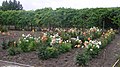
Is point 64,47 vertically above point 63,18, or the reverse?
point 64,47

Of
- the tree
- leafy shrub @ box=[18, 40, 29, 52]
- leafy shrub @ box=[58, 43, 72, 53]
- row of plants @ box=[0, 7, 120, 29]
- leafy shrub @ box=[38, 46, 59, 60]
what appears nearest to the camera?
leafy shrub @ box=[38, 46, 59, 60]

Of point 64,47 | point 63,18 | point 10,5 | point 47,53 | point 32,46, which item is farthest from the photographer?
point 10,5

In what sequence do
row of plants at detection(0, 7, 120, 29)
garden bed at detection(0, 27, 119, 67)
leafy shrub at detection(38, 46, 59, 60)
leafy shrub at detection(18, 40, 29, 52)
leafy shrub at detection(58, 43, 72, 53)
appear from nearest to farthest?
1. garden bed at detection(0, 27, 119, 67)
2. leafy shrub at detection(38, 46, 59, 60)
3. leafy shrub at detection(58, 43, 72, 53)
4. leafy shrub at detection(18, 40, 29, 52)
5. row of plants at detection(0, 7, 120, 29)

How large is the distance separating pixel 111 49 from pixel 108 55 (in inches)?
48.9

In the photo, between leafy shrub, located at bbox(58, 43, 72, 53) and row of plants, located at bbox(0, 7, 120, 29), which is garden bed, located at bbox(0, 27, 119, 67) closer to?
leafy shrub, located at bbox(58, 43, 72, 53)

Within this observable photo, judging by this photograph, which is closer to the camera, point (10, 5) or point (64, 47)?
point (64, 47)

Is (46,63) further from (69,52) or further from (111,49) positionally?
(111,49)

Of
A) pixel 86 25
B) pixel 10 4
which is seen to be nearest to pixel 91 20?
pixel 86 25

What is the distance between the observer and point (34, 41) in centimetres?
981

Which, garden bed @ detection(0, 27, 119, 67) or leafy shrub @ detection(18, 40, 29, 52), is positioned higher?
leafy shrub @ detection(18, 40, 29, 52)

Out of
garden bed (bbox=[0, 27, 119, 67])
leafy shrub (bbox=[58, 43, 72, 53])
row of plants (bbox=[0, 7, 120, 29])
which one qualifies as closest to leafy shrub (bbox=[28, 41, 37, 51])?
garden bed (bbox=[0, 27, 119, 67])

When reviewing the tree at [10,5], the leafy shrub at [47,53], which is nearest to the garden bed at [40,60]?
the leafy shrub at [47,53]

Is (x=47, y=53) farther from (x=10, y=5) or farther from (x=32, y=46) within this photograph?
(x=10, y=5)

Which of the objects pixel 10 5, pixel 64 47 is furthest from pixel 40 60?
pixel 10 5
